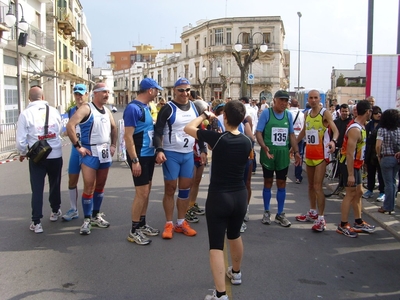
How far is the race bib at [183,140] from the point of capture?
17.6 feet

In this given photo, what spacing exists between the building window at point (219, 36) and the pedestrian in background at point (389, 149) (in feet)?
185

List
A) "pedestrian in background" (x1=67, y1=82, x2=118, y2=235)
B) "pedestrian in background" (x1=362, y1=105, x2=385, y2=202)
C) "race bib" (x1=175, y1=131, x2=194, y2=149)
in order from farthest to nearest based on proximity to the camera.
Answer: "pedestrian in background" (x1=362, y1=105, x2=385, y2=202), "pedestrian in background" (x1=67, y1=82, x2=118, y2=235), "race bib" (x1=175, y1=131, x2=194, y2=149)

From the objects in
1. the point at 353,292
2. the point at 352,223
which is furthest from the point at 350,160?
the point at 353,292

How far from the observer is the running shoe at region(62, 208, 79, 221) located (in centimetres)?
617

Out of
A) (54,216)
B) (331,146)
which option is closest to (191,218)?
(54,216)

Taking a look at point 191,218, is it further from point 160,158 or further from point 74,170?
point 74,170

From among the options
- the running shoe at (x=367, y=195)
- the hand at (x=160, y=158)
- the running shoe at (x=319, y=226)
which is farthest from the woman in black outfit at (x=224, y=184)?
the running shoe at (x=367, y=195)

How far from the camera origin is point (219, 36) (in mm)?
61375

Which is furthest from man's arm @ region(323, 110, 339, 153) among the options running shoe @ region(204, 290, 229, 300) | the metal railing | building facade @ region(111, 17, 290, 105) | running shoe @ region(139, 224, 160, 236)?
building facade @ region(111, 17, 290, 105)

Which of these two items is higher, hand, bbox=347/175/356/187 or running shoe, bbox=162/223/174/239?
hand, bbox=347/175/356/187

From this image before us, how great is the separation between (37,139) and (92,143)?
78 cm

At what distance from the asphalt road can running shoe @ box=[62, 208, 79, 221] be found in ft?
0.36

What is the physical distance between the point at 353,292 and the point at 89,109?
12.5 feet

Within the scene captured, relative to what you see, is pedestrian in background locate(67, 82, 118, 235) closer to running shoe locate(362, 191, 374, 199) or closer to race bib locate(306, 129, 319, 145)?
race bib locate(306, 129, 319, 145)
